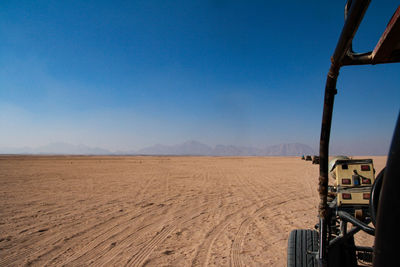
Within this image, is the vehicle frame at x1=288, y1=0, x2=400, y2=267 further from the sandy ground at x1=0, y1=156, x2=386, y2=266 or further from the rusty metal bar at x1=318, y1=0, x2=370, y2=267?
the sandy ground at x1=0, y1=156, x2=386, y2=266

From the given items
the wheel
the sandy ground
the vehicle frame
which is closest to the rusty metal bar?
the vehicle frame

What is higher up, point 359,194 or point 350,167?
point 350,167

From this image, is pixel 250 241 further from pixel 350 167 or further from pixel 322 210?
pixel 322 210

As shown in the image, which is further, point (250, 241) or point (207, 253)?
point (250, 241)

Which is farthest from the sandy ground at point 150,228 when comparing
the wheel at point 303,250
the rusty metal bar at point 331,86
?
the rusty metal bar at point 331,86

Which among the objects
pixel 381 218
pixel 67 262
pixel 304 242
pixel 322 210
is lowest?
pixel 67 262

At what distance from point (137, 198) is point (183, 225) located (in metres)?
3.83

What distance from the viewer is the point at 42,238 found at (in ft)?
16.9

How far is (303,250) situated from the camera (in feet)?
9.68

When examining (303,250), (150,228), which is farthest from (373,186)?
(150,228)

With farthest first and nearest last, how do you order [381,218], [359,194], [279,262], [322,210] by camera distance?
[279,262] < [359,194] < [322,210] < [381,218]

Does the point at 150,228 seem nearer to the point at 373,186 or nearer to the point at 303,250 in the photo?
the point at 303,250

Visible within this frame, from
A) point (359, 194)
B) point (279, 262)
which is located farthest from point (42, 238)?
point (359, 194)

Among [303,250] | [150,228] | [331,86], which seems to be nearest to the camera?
[331,86]
